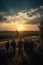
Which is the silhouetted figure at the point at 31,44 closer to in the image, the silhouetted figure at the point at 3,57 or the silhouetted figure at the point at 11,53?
the silhouetted figure at the point at 11,53

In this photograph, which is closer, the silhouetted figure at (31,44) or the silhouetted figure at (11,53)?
the silhouetted figure at (11,53)

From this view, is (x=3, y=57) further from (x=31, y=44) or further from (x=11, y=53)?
(x=31, y=44)

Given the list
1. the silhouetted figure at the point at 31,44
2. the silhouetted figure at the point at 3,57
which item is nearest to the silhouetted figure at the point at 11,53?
the silhouetted figure at the point at 3,57

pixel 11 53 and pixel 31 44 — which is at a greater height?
pixel 31 44

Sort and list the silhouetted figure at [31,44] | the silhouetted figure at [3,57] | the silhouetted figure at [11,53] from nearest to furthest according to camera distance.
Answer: the silhouetted figure at [3,57], the silhouetted figure at [11,53], the silhouetted figure at [31,44]

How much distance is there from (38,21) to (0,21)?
0.96 metres

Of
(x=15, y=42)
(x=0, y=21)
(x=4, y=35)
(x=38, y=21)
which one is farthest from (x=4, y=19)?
(x=38, y=21)

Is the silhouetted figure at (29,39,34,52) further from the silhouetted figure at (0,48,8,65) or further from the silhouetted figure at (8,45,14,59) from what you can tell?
the silhouetted figure at (0,48,8,65)

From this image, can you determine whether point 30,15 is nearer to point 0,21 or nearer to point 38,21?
point 38,21

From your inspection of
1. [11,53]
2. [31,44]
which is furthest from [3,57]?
[31,44]

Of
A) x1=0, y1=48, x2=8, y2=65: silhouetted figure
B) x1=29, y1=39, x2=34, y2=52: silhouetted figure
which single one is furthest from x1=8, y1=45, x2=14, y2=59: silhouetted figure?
x1=29, y1=39, x2=34, y2=52: silhouetted figure

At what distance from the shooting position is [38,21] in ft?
10.8

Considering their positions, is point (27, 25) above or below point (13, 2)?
below

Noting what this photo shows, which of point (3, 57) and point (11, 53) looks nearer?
point (3, 57)
